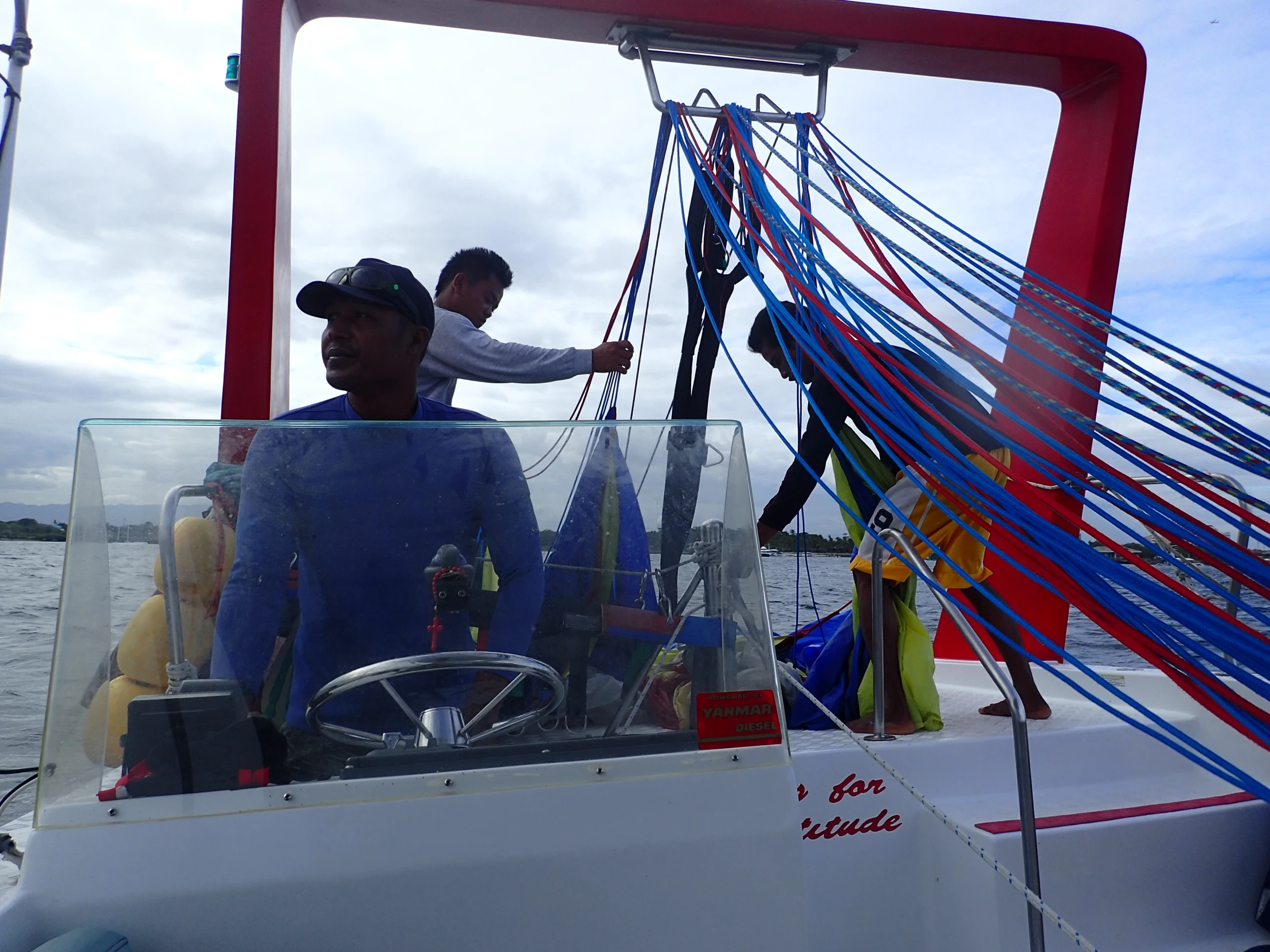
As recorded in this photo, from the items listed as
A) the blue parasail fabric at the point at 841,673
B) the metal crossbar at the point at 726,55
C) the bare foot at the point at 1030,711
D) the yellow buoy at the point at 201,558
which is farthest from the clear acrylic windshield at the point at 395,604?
the metal crossbar at the point at 726,55

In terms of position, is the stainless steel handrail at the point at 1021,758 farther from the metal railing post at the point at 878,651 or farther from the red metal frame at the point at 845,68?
the red metal frame at the point at 845,68

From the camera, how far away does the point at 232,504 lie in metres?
1.27

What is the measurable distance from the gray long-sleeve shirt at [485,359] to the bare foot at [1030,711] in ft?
5.65

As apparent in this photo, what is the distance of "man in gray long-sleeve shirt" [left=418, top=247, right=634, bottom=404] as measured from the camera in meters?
2.86

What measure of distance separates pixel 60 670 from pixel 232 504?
29cm

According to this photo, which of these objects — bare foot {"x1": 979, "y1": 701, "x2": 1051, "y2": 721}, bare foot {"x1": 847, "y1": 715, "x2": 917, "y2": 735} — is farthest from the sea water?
bare foot {"x1": 847, "y1": 715, "x2": 917, "y2": 735}

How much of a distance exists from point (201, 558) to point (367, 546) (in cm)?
22

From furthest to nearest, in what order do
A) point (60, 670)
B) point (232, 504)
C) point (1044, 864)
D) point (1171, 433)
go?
point (1044, 864), point (1171, 433), point (232, 504), point (60, 670)

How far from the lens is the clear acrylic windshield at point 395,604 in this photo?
3.85ft

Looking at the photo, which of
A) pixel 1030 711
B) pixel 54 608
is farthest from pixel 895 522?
pixel 54 608

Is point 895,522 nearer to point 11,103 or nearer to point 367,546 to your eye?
point 367,546

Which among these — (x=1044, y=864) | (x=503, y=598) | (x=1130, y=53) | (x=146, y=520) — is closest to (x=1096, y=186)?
(x=1130, y=53)

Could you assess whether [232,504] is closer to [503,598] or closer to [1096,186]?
[503,598]

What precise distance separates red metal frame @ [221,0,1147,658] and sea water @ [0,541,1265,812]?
755 mm
